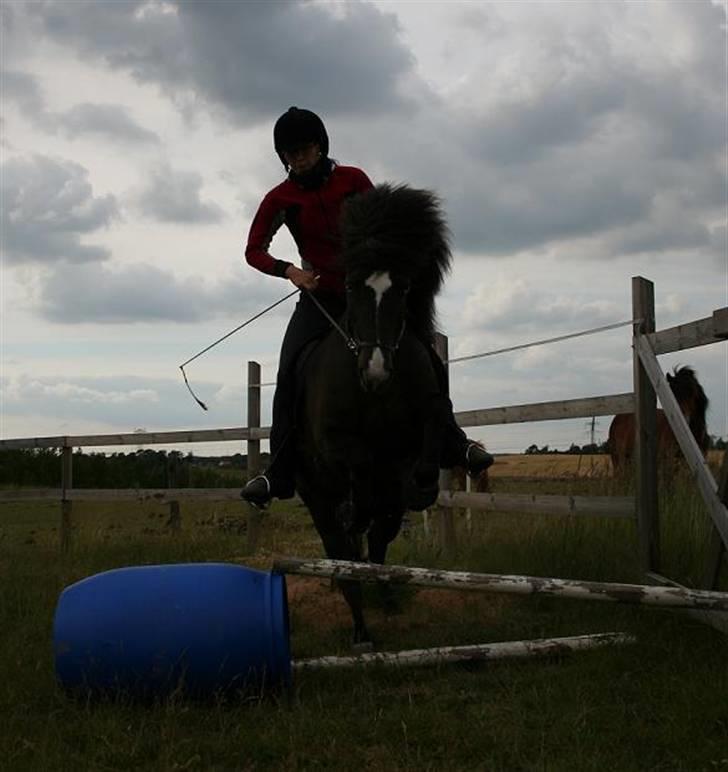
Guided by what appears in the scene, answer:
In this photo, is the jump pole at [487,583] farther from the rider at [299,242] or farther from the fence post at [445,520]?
the fence post at [445,520]

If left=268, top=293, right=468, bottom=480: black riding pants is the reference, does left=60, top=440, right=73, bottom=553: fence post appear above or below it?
below

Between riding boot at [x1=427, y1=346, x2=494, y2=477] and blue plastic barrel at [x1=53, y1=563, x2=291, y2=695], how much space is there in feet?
5.91

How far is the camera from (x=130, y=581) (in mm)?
4531

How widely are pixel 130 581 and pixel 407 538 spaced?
23.8 feet

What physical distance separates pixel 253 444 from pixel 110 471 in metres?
11.1

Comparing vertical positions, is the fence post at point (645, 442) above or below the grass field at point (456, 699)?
above

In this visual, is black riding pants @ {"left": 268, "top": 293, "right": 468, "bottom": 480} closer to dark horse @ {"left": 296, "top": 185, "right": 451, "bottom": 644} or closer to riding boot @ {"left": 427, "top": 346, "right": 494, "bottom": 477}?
riding boot @ {"left": 427, "top": 346, "right": 494, "bottom": 477}

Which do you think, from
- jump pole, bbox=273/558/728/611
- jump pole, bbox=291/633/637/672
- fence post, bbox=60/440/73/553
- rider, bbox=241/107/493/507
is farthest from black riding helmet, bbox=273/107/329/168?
fence post, bbox=60/440/73/553

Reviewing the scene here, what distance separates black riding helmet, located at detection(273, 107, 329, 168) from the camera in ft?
20.9

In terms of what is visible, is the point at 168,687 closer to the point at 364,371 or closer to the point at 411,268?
the point at 364,371

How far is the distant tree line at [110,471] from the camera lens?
1897 cm

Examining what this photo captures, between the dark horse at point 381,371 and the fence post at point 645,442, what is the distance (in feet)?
5.17

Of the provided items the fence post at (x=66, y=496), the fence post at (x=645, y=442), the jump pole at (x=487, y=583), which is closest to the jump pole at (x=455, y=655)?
the jump pole at (x=487, y=583)

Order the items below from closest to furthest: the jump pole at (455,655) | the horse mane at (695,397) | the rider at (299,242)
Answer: the jump pole at (455,655), the rider at (299,242), the horse mane at (695,397)
